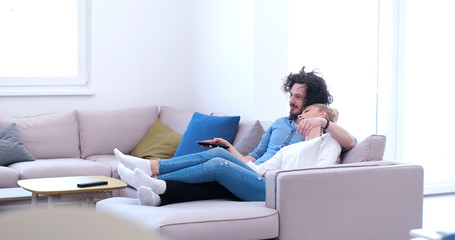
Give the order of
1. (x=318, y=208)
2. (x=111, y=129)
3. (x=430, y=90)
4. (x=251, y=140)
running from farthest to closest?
1. (x=430, y=90)
2. (x=111, y=129)
3. (x=251, y=140)
4. (x=318, y=208)

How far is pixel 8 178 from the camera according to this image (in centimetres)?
432

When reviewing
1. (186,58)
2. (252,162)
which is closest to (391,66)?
(186,58)

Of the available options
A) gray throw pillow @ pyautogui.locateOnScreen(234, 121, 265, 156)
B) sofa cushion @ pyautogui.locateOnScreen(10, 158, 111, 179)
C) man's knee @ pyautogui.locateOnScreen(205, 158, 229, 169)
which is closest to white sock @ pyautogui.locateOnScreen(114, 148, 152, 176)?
man's knee @ pyautogui.locateOnScreen(205, 158, 229, 169)

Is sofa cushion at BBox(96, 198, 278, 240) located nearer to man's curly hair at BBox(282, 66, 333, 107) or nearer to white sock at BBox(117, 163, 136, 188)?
white sock at BBox(117, 163, 136, 188)

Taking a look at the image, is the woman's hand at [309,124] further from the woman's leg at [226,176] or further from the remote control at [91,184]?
the remote control at [91,184]

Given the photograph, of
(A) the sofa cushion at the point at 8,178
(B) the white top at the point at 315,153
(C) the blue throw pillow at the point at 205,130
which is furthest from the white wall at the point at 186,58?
(B) the white top at the point at 315,153

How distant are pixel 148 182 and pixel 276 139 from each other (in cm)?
102

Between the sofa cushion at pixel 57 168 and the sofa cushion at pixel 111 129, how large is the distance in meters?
0.54

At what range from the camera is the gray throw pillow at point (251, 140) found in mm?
4117

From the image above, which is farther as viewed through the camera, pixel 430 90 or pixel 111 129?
pixel 430 90

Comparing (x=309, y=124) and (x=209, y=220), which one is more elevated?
(x=309, y=124)

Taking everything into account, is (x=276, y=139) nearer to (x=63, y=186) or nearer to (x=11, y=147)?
(x=63, y=186)

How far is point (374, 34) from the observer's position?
577cm

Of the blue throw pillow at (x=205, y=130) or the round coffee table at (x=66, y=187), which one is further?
the blue throw pillow at (x=205, y=130)
